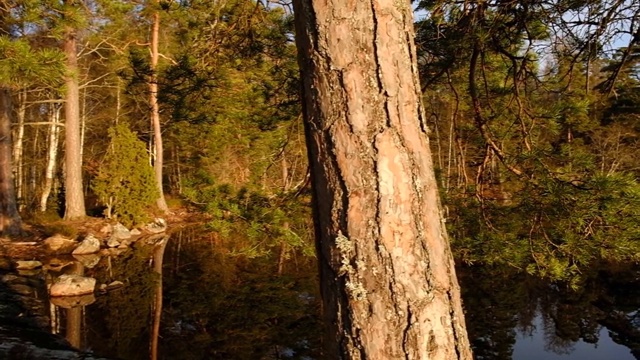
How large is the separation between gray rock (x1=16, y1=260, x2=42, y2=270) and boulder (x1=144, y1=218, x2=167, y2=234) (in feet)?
16.3

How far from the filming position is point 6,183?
1089 cm

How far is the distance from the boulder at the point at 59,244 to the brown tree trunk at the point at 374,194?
10842mm

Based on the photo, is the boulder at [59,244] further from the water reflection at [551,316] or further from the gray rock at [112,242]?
the water reflection at [551,316]

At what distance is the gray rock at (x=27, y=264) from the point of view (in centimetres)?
891

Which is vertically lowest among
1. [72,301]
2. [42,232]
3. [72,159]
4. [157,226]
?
[72,301]

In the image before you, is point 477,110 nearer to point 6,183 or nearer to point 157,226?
point 6,183

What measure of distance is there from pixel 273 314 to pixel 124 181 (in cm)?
873

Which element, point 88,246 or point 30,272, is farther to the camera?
point 88,246

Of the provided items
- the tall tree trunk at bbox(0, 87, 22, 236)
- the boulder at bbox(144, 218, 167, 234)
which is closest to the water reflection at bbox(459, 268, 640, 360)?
the boulder at bbox(144, 218, 167, 234)

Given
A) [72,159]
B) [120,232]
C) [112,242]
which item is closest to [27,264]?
[112,242]

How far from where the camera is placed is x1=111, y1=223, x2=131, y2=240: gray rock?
12.3 m

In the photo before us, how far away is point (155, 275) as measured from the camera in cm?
917

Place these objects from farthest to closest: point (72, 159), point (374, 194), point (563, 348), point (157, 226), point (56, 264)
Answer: point (157, 226), point (72, 159), point (56, 264), point (563, 348), point (374, 194)

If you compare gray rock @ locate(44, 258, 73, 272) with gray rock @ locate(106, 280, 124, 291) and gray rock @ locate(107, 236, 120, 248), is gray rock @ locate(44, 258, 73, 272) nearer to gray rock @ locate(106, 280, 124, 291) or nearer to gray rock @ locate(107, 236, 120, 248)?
gray rock @ locate(106, 280, 124, 291)
